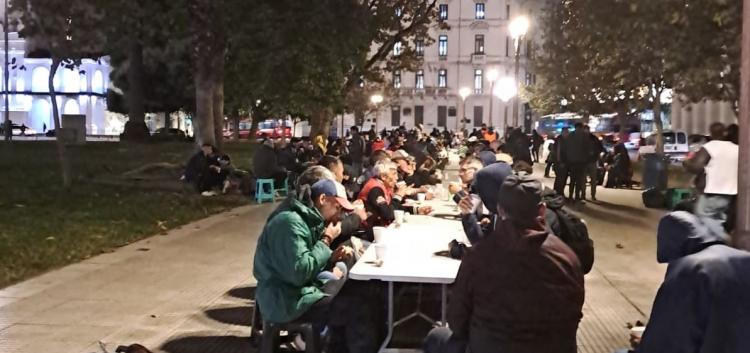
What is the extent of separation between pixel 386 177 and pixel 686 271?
6.13 m

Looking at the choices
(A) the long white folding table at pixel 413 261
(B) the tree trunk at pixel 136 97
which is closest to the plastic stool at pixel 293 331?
(A) the long white folding table at pixel 413 261

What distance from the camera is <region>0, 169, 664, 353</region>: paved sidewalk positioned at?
7.15 meters

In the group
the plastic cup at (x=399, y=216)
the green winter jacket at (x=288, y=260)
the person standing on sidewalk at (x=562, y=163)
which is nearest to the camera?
the green winter jacket at (x=288, y=260)

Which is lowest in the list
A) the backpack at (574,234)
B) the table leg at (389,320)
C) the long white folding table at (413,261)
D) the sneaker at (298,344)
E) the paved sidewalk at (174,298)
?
the paved sidewalk at (174,298)

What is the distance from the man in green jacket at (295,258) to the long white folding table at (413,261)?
0.31 metres

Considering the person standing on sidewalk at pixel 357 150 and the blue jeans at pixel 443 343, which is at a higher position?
the person standing on sidewalk at pixel 357 150

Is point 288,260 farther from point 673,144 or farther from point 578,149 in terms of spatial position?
point 673,144

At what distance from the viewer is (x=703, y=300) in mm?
3275

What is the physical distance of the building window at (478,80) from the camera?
9575 centimetres

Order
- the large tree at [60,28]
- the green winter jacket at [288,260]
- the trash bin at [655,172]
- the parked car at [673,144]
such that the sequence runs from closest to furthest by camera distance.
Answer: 1. the green winter jacket at [288,260]
2. the large tree at [60,28]
3. the trash bin at [655,172]
4. the parked car at [673,144]

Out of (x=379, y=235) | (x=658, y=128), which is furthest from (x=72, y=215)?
(x=658, y=128)

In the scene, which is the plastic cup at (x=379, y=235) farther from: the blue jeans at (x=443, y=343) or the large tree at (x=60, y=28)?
the large tree at (x=60, y=28)

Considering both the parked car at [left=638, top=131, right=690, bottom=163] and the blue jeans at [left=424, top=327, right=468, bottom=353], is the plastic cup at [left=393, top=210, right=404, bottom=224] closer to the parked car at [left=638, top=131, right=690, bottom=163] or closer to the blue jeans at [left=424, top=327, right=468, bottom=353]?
the blue jeans at [left=424, top=327, right=468, bottom=353]

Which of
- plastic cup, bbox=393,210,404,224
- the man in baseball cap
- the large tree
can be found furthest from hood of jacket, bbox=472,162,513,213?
the large tree
